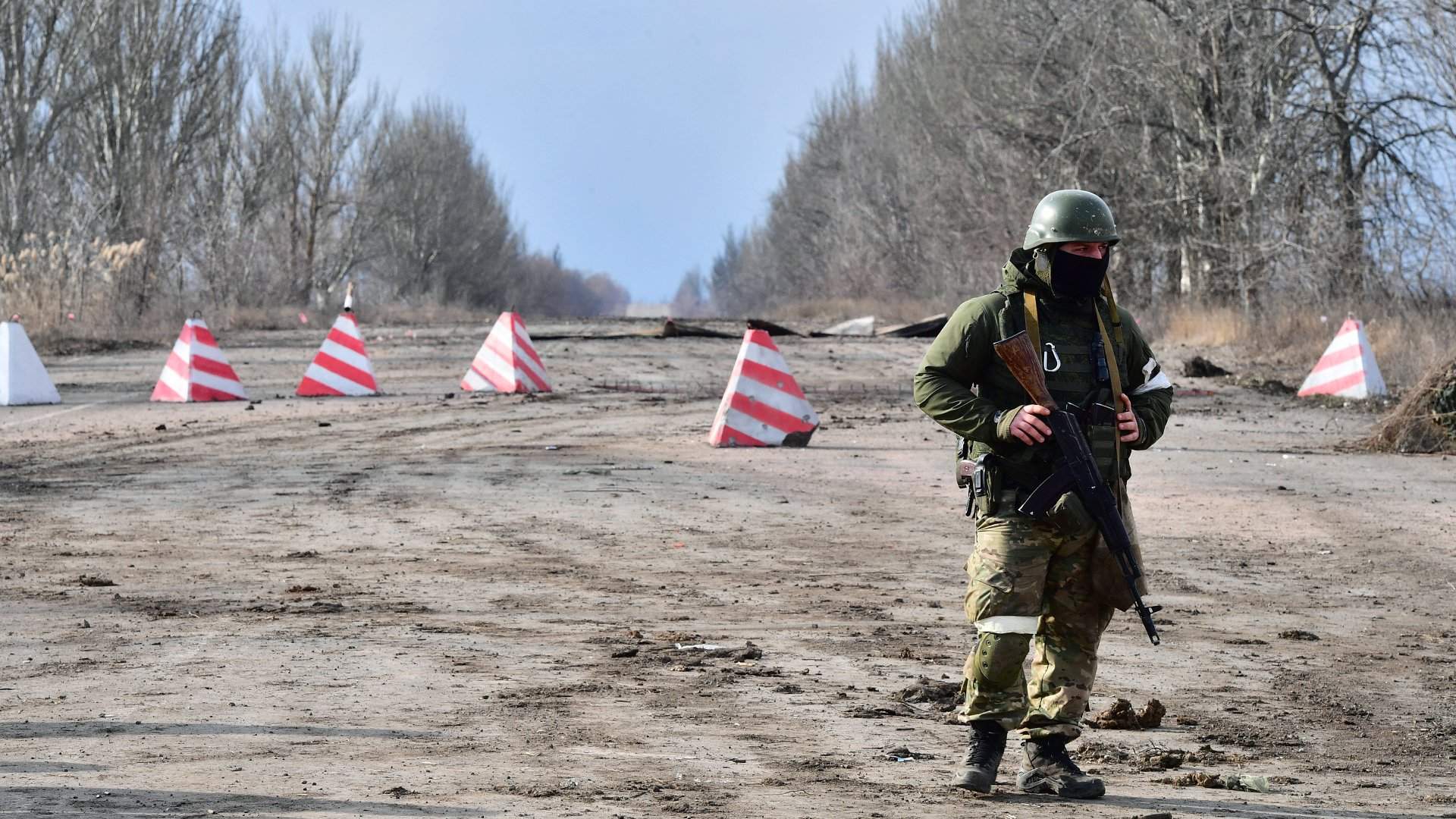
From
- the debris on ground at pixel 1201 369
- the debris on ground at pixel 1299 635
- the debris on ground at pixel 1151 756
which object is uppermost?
the debris on ground at pixel 1201 369

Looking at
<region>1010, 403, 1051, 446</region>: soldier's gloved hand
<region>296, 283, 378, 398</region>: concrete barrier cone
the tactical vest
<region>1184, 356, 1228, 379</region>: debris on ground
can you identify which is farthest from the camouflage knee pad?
<region>1184, 356, 1228, 379</region>: debris on ground

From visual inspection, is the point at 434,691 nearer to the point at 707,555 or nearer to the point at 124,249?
the point at 707,555

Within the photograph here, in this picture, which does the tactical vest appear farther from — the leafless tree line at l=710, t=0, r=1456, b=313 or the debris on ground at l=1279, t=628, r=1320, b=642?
the leafless tree line at l=710, t=0, r=1456, b=313

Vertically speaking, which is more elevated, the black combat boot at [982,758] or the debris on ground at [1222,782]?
the black combat boot at [982,758]

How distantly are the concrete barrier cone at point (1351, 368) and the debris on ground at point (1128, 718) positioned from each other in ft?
48.2

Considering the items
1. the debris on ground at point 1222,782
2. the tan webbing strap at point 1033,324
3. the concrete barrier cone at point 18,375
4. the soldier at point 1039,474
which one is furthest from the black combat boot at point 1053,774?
the concrete barrier cone at point 18,375

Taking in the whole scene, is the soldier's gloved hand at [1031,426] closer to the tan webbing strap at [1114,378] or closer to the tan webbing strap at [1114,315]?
the tan webbing strap at [1114,378]

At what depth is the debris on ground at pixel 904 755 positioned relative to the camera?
18.3 feet

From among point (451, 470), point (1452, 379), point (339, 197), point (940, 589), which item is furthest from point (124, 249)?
point (339, 197)

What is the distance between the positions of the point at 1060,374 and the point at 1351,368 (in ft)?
52.0

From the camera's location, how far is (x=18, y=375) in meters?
19.4

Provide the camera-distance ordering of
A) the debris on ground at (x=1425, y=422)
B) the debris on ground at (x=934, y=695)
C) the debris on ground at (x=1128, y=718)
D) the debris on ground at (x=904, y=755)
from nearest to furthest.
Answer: the debris on ground at (x=904, y=755), the debris on ground at (x=1128, y=718), the debris on ground at (x=934, y=695), the debris on ground at (x=1425, y=422)

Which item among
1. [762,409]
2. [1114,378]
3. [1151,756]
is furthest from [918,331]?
[1114,378]

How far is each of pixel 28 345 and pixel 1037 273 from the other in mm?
16837
